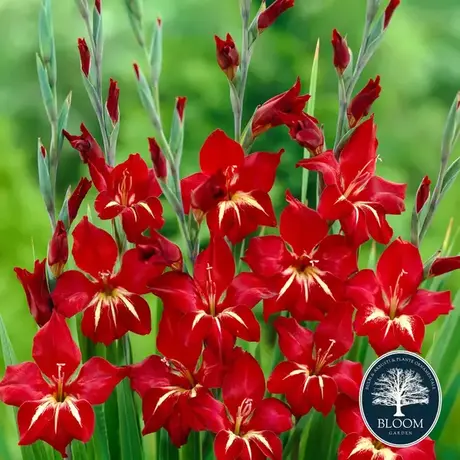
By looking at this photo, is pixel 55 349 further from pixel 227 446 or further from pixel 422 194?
pixel 422 194

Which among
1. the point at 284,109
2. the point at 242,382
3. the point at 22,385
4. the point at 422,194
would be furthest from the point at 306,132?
the point at 22,385

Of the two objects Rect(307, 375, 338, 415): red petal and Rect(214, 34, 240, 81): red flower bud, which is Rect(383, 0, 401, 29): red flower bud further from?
Rect(307, 375, 338, 415): red petal

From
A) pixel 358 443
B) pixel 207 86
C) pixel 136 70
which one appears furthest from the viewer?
pixel 207 86

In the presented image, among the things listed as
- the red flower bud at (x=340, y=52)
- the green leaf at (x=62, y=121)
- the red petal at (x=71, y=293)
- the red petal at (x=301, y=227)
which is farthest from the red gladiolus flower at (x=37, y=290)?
the red flower bud at (x=340, y=52)

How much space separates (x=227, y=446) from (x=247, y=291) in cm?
14

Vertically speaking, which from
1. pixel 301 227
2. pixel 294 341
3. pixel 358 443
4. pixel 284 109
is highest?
pixel 284 109

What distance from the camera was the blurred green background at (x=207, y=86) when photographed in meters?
0.89

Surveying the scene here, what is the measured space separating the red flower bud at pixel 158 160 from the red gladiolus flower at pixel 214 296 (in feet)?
0.25

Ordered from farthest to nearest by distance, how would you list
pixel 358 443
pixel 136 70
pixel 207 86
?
pixel 207 86 < pixel 358 443 < pixel 136 70

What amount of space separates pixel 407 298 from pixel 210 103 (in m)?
0.32

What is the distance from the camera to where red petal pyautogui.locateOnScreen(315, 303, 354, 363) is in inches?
28.4

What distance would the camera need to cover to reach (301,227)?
723 mm

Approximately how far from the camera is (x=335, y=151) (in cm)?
74

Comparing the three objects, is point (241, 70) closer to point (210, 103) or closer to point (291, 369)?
point (210, 103)
